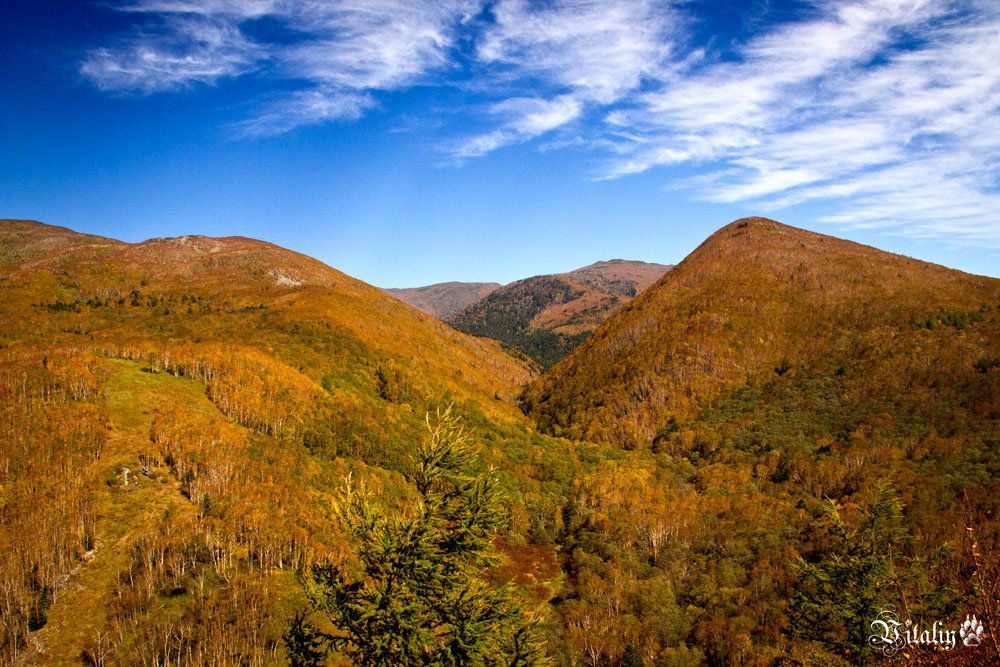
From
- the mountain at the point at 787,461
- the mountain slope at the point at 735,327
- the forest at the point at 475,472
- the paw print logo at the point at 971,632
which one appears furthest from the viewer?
the mountain slope at the point at 735,327

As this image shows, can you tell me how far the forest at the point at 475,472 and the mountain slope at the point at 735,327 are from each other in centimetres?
76

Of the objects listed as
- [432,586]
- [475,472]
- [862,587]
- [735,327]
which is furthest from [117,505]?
[735,327]

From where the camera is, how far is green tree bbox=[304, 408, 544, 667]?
1091cm

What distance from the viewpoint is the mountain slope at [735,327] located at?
90.8 meters

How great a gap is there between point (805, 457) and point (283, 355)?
77717mm

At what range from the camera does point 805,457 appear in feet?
217

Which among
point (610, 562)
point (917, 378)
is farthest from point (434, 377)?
point (917, 378)

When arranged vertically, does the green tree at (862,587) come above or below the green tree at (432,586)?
below

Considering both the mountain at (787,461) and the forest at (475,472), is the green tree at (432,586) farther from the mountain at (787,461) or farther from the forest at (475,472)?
the mountain at (787,461)

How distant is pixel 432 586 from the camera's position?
11.5 meters

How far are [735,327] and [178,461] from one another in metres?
109

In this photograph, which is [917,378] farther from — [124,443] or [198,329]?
[198,329]

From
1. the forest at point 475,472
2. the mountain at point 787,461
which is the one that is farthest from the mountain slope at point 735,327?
the forest at point 475,472

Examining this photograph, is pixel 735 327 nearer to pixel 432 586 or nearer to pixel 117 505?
pixel 432 586
